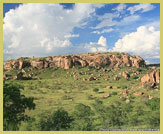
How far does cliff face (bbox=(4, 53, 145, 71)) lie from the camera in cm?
12031

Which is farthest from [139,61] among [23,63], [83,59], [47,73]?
[23,63]

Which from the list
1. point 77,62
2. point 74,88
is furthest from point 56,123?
point 77,62

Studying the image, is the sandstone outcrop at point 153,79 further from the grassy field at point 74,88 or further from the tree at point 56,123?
the tree at point 56,123

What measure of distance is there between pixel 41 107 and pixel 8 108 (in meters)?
28.4

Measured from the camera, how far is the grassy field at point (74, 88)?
4694 cm

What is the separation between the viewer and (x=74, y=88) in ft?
241

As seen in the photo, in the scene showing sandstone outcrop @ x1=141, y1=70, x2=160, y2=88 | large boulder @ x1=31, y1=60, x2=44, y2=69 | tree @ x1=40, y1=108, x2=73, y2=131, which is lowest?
tree @ x1=40, y1=108, x2=73, y2=131

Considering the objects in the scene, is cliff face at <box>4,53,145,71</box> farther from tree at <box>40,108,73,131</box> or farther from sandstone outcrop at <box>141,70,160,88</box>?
tree at <box>40,108,73,131</box>

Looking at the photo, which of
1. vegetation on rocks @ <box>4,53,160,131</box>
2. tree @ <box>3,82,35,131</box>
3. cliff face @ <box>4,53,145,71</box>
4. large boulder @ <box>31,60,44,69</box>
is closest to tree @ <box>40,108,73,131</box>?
vegetation on rocks @ <box>4,53,160,131</box>

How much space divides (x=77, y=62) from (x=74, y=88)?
53347 mm

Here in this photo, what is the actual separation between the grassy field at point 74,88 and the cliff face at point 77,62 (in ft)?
21.5

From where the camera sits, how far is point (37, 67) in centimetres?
11931

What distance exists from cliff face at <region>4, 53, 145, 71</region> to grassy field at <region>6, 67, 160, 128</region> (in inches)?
258

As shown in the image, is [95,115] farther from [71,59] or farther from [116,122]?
[71,59]
